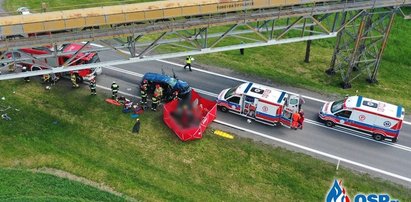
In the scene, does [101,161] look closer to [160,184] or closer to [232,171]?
[160,184]

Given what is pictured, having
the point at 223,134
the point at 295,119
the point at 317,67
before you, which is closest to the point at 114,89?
the point at 223,134

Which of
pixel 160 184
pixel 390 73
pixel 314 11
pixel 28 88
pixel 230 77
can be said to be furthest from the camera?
pixel 390 73

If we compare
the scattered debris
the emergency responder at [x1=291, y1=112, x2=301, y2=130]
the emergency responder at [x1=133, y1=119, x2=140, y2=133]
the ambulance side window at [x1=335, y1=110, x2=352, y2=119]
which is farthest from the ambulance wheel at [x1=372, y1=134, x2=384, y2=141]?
the emergency responder at [x1=133, y1=119, x2=140, y2=133]

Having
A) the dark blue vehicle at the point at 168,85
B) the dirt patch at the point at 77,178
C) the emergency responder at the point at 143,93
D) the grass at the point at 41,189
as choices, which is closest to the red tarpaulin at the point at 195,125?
the dark blue vehicle at the point at 168,85

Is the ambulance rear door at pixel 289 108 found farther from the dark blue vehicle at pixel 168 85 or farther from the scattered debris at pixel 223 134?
the dark blue vehicle at pixel 168 85

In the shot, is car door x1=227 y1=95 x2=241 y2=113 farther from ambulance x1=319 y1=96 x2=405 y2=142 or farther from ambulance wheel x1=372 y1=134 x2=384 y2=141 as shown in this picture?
ambulance wheel x1=372 y1=134 x2=384 y2=141

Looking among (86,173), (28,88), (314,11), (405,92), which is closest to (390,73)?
(405,92)
